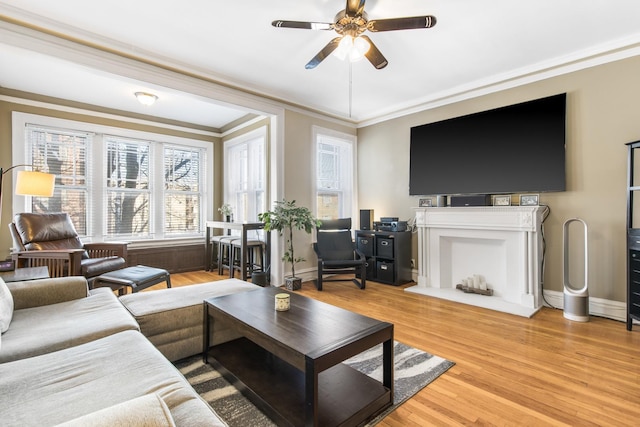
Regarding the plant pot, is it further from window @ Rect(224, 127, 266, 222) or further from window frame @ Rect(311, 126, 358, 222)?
window @ Rect(224, 127, 266, 222)

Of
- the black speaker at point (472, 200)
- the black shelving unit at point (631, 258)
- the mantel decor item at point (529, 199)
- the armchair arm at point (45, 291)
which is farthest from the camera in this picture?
the black speaker at point (472, 200)

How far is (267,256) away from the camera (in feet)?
15.2

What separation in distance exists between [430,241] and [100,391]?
3.87 metres

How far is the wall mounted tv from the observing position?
334 centimetres

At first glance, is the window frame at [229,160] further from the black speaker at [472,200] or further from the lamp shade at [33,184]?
the black speaker at [472,200]

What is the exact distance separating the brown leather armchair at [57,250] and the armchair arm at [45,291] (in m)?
0.92

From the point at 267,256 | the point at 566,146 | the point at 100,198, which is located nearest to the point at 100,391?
the point at 267,256

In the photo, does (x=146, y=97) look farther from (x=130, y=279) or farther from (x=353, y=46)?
(x=353, y=46)

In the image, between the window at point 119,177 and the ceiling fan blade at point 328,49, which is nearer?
the ceiling fan blade at point 328,49

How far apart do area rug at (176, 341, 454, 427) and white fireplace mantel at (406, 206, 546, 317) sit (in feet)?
5.22

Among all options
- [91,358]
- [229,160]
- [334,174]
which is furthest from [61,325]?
[229,160]

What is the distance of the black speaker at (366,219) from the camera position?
4891 millimetres

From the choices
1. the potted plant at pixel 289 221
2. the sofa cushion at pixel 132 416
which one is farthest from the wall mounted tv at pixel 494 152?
the sofa cushion at pixel 132 416

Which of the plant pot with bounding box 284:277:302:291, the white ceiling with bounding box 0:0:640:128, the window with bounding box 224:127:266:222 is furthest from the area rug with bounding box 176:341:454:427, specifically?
the window with bounding box 224:127:266:222
